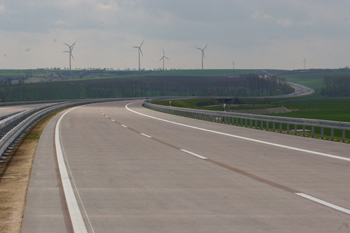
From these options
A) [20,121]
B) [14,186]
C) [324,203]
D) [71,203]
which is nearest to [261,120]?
[20,121]

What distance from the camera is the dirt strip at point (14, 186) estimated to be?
7277 mm

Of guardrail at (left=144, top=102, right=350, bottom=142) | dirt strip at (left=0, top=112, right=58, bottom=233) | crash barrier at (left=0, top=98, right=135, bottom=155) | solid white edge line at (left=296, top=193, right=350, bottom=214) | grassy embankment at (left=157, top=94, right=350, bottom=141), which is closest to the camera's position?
dirt strip at (left=0, top=112, right=58, bottom=233)

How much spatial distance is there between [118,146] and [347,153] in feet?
24.3

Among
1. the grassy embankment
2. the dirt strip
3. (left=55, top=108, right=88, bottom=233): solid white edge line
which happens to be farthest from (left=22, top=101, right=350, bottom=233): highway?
the grassy embankment

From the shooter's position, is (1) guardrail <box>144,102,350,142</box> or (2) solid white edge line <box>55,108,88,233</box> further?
(1) guardrail <box>144,102,350,142</box>

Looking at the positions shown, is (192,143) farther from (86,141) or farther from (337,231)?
(337,231)

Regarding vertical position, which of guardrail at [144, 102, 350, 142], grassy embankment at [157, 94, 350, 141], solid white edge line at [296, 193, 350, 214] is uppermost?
solid white edge line at [296, 193, 350, 214]

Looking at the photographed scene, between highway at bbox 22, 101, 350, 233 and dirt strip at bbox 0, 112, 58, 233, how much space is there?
0.16m

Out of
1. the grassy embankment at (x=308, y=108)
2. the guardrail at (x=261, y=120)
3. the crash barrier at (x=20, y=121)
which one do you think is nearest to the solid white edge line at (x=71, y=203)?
the crash barrier at (x=20, y=121)

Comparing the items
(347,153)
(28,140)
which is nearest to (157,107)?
(28,140)

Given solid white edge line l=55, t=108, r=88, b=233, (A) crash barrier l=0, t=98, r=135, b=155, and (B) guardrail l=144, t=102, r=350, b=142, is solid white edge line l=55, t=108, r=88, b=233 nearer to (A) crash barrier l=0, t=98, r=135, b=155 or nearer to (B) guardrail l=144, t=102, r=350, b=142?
(A) crash barrier l=0, t=98, r=135, b=155

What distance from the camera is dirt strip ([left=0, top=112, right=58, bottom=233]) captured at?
7277 millimetres

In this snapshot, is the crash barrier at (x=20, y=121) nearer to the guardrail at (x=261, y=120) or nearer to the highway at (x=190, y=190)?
the highway at (x=190, y=190)

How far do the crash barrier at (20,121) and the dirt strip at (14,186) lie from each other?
1.71 feet
